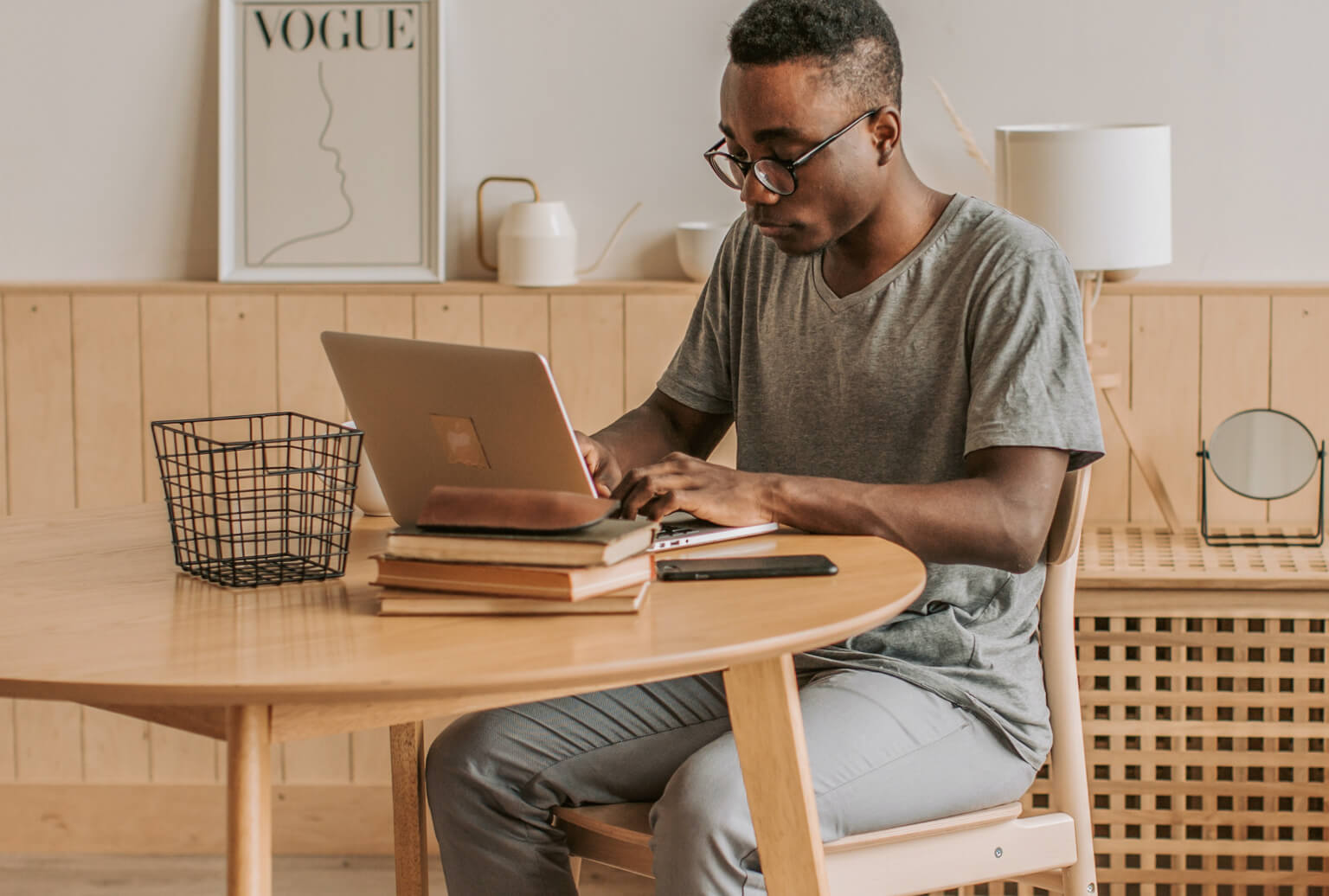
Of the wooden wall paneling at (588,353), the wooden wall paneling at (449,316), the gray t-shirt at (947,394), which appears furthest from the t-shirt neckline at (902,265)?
the wooden wall paneling at (449,316)

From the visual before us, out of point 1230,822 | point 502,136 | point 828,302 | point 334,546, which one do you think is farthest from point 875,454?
point 502,136

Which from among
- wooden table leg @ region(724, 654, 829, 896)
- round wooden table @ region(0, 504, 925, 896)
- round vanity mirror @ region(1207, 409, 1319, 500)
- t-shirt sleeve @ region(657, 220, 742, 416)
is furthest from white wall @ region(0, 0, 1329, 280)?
wooden table leg @ region(724, 654, 829, 896)

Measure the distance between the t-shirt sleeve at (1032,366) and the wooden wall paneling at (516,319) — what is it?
Result: 44.2 inches

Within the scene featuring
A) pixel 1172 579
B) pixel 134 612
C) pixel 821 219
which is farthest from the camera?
pixel 1172 579

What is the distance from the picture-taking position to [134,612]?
3.62 feet

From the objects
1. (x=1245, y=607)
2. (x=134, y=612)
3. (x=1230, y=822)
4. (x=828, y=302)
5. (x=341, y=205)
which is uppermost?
(x=341, y=205)

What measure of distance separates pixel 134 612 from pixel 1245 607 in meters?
1.65

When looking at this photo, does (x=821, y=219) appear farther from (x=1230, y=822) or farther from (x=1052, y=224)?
(x=1230, y=822)

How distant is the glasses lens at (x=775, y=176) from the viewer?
1.50 m

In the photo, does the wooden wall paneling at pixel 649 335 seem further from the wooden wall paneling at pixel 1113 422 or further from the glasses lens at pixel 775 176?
the glasses lens at pixel 775 176

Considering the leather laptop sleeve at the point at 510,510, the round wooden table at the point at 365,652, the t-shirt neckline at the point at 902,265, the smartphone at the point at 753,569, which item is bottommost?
the round wooden table at the point at 365,652

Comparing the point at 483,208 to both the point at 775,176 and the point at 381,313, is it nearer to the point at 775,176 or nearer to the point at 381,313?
the point at 381,313

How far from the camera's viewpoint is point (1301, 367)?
240cm

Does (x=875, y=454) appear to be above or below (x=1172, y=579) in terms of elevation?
above
